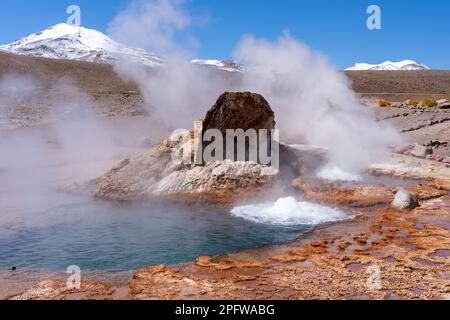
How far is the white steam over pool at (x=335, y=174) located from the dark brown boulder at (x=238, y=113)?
8.63 ft

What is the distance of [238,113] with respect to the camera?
13.5 meters

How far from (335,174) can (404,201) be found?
4018 mm

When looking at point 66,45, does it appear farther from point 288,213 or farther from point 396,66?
point 288,213

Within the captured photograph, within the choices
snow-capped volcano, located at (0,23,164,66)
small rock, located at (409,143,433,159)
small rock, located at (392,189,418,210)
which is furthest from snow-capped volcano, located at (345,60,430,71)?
small rock, located at (392,189,418,210)

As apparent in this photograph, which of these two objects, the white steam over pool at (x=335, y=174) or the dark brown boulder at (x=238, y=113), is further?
the white steam over pool at (x=335, y=174)

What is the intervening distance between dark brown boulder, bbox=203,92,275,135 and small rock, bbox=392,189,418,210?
4.61m

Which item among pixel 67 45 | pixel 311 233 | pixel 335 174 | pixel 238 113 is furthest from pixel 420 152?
pixel 67 45

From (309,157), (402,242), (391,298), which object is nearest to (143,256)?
(391,298)

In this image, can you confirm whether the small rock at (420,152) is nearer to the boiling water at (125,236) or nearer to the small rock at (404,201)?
the small rock at (404,201)

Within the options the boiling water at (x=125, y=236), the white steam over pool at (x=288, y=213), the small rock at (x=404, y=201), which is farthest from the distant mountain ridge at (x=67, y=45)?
the small rock at (x=404, y=201)

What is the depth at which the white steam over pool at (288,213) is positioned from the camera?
10084mm

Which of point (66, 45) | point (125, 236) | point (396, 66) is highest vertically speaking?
point (66, 45)

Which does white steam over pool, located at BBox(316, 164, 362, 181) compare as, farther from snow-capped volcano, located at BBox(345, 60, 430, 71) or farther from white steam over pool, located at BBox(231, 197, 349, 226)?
snow-capped volcano, located at BBox(345, 60, 430, 71)

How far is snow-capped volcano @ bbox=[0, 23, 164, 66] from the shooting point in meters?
132
